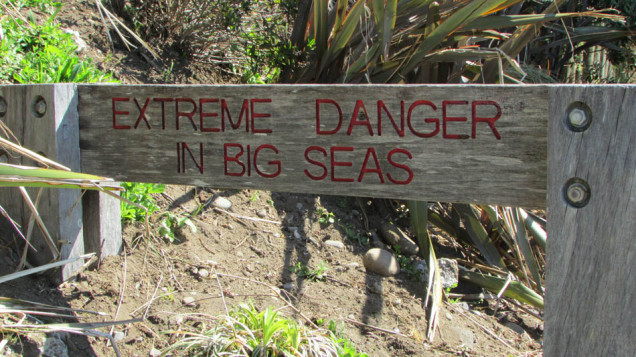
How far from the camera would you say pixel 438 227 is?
145 inches

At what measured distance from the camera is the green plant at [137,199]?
2762mm

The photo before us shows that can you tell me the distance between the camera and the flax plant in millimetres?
2939

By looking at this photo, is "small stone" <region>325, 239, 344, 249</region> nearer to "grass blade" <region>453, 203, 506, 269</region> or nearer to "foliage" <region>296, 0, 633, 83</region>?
"grass blade" <region>453, 203, 506, 269</region>

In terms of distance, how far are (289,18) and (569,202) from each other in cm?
356

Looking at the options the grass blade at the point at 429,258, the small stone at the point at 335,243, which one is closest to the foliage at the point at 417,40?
the grass blade at the point at 429,258

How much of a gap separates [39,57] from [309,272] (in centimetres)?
189

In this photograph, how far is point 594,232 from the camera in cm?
150

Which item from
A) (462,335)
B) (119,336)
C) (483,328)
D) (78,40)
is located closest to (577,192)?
(462,335)

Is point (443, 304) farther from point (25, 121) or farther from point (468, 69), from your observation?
point (25, 121)

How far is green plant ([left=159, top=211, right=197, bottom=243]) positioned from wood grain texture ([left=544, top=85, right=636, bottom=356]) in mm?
1914

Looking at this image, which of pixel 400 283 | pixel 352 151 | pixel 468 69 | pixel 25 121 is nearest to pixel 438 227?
pixel 400 283

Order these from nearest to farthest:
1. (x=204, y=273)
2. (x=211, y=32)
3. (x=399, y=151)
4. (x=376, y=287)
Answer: (x=399, y=151)
(x=204, y=273)
(x=376, y=287)
(x=211, y=32)

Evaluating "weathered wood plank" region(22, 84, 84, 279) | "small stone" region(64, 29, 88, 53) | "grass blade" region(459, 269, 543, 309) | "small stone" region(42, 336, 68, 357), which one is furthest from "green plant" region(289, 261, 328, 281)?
"small stone" region(64, 29, 88, 53)

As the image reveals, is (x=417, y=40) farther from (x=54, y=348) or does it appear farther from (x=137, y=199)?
(x=54, y=348)
